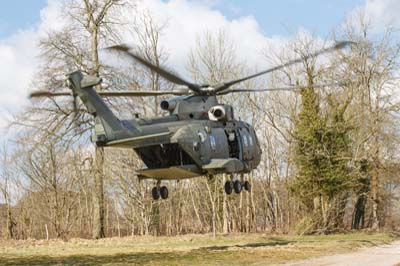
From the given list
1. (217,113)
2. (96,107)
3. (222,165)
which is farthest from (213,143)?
(96,107)

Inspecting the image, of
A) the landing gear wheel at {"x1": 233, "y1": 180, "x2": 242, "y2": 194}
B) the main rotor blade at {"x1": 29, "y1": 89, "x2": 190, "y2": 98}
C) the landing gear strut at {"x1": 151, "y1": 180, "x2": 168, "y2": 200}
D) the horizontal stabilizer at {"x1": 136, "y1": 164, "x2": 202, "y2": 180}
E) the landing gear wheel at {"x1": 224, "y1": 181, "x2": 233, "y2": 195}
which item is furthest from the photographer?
the landing gear wheel at {"x1": 233, "y1": 180, "x2": 242, "y2": 194}

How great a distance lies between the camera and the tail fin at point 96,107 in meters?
17.3

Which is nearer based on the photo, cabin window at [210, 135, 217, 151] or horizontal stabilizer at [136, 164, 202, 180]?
horizontal stabilizer at [136, 164, 202, 180]

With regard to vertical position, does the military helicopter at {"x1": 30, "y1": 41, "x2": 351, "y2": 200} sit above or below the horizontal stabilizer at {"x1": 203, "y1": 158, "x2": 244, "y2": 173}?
above

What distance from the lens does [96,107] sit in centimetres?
1761

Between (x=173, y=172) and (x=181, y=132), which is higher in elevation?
(x=181, y=132)

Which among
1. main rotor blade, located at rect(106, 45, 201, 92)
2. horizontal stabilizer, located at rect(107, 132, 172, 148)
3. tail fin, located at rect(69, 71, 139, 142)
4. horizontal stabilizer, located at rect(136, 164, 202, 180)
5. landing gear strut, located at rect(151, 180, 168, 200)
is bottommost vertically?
landing gear strut, located at rect(151, 180, 168, 200)

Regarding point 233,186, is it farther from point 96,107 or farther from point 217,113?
point 96,107

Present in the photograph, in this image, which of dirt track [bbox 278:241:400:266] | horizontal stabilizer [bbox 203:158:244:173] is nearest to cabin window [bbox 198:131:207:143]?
horizontal stabilizer [bbox 203:158:244:173]

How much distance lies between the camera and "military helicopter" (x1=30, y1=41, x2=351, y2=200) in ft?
57.1

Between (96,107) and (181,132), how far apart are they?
9.62ft

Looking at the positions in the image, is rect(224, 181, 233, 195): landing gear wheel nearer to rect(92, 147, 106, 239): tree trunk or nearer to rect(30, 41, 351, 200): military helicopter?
rect(30, 41, 351, 200): military helicopter

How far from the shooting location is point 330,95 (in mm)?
38875

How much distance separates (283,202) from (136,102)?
13.5m
